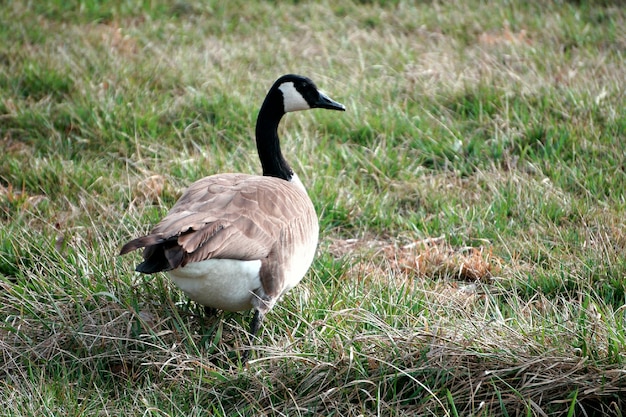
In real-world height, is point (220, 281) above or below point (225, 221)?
below

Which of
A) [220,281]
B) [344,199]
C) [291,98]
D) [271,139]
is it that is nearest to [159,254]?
[220,281]

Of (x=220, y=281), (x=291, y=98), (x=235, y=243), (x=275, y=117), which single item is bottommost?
(x=220, y=281)

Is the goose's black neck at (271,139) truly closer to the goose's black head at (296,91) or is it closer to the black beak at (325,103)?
the goose's black head at (296,91)

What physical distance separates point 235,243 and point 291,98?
1.36 metres

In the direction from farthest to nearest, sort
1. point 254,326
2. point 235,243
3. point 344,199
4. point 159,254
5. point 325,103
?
point 344,199 → point 325,103 → point 254,326 → point 235,243 → point 159,254

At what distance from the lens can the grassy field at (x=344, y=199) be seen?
3.34m

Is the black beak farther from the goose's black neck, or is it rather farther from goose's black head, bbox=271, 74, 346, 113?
the goose's black neck

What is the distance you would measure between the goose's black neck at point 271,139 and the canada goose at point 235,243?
34 cm

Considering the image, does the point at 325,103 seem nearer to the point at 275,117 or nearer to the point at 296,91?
the point at 296,91

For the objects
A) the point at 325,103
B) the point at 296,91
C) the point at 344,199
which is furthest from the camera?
the point at 344,199

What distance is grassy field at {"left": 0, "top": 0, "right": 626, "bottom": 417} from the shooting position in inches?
132

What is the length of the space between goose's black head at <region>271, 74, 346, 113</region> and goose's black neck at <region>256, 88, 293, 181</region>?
1.2 inches

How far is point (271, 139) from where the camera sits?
4.74 metres

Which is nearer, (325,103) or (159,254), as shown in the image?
(159,254)
